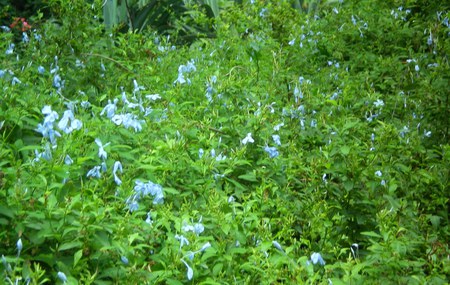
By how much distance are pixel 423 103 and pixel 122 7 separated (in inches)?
160

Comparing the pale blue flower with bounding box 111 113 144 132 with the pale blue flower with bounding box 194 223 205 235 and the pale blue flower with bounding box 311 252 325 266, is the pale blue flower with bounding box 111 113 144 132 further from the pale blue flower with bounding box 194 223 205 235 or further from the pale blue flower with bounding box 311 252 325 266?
the pale blue flower with bounding box 311 252 325 266

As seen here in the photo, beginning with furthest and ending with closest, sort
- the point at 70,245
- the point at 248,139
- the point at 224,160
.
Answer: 1. the point at 248,139
2. the point at 224,160
3. the point at 70,245

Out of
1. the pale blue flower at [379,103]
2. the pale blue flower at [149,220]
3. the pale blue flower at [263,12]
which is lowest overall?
the pale blue flower at [263,12]

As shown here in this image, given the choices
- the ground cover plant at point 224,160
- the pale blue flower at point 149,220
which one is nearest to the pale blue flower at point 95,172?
the ground cover plant at point 224,160

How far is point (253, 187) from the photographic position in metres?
3.56

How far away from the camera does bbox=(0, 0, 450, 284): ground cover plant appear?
2.46 meters

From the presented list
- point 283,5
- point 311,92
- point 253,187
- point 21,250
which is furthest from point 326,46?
point 21,250

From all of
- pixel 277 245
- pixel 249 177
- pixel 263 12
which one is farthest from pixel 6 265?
pixel 263 12

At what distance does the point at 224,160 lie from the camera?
336cm

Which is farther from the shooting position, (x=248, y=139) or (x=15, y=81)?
(x=15, y=81)

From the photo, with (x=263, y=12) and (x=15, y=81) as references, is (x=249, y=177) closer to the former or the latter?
(x=15, y=81)

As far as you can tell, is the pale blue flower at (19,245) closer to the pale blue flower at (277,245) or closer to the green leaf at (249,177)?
the pale blue flower at (277,245)

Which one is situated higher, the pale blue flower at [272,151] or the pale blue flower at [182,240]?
the pale blue flower at [182,240]

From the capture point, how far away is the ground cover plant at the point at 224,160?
2459 mm
